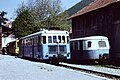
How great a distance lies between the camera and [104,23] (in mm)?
33844

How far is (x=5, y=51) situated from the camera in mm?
80625

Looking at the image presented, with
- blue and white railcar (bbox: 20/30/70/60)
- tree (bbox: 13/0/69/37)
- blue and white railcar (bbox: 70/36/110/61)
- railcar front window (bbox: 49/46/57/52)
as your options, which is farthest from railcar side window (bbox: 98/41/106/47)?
tree (bbox: 13/0/69/37)

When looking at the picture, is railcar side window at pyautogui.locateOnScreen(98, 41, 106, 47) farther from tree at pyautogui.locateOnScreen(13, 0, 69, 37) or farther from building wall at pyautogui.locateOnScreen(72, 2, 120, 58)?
tree at pyautogui.locateOnScreen(13, 0, 69, 37)

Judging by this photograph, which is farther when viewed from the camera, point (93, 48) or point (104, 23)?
point (104, 23)

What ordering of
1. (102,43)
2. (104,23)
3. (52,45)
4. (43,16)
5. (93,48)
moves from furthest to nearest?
1. (43,16)
2. (104,23)
3. (52,45)
4. (102,43)
5. (93,48)

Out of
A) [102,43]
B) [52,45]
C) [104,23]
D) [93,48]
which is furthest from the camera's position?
[104,23]

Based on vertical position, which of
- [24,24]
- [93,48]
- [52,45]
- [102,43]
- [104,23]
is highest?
[24,24]

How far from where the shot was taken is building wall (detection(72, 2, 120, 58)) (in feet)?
101

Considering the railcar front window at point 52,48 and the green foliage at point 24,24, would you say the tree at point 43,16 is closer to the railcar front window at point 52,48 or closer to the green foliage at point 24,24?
the green foliage at point 24,24

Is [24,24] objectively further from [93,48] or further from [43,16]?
[93,48]

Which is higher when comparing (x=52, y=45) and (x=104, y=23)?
(x=104, y=23)

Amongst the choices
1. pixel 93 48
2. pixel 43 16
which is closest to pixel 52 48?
pixel 93 48

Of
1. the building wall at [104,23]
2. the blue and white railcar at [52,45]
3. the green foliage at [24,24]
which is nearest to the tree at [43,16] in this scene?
the green foliage at [24,24]

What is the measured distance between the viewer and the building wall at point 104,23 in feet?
101
